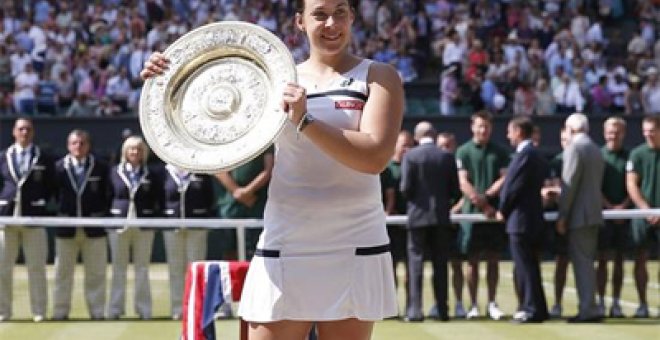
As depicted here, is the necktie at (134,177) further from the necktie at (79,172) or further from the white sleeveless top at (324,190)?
the white sleeveless top at (324,190)

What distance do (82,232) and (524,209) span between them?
4.29 m

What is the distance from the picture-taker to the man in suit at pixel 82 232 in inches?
565

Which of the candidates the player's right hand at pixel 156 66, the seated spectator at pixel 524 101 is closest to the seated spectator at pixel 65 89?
the seated spectator at pixel 524 101

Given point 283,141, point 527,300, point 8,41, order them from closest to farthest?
1. point 283,141
2. point 527,300
3. point 8,41

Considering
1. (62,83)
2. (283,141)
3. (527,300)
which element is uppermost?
(62,83)

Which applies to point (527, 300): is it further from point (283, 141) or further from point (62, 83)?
point (62, 83)

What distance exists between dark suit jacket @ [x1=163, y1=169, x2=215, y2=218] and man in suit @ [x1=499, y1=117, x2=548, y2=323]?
2.99m

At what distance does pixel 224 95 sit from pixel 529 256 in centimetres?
892

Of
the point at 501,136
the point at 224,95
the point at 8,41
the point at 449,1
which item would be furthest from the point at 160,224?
the point at 449,1

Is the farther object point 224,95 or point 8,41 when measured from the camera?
point 8,41

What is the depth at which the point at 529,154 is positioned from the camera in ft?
45.2

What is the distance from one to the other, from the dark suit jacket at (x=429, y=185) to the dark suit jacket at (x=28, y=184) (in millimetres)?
3600

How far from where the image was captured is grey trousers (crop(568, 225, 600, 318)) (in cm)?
1377

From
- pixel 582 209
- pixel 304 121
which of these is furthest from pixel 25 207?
pixel 304 121
